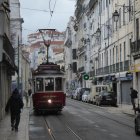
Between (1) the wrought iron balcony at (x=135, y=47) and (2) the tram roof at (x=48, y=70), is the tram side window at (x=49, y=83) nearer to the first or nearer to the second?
(2) the tram roof at (x=48, y=70)

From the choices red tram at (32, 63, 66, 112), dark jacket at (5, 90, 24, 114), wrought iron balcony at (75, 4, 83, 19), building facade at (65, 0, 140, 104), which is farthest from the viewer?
wrought iron balcony at (75, 4, 83, 19)

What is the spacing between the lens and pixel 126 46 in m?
55.8

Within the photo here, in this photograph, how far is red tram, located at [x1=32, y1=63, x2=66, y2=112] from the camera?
34875 mm

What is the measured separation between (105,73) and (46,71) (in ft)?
115

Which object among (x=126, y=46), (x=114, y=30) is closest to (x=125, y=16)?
(x=126, y=46)

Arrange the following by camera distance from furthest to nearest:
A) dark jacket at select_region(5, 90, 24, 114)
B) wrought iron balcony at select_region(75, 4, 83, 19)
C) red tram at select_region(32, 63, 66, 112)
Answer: wrought iron balcony at select_region(75, 4, 83, 19), red tram at select_region(32, 63, 66, 112), dark jacket at select_region(5, 90, 24, 114)

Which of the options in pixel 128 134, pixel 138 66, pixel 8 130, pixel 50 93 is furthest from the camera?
pixel 138 66

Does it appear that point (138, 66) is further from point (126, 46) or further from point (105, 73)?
point (105, 73)

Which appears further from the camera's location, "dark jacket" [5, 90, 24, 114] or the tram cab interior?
the tram cab interior

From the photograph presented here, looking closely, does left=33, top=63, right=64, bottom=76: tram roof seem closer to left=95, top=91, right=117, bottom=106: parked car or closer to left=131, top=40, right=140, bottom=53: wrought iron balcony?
left=131, top=40, right=140, bottom=53: wrought iron balcony

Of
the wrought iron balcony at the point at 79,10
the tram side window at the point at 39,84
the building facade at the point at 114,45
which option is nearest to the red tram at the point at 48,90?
the tram side window at the point at 39,84

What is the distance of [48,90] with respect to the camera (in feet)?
115

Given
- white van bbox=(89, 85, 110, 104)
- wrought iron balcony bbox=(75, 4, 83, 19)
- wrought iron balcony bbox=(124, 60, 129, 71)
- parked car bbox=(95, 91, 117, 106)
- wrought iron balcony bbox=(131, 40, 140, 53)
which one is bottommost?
parked car bbox=(95, 91, 117, 106)

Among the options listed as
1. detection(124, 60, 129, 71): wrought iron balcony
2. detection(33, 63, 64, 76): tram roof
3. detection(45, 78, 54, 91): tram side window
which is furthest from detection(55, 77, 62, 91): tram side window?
detection(124, 60, 129, 71): wrought iron balcony
